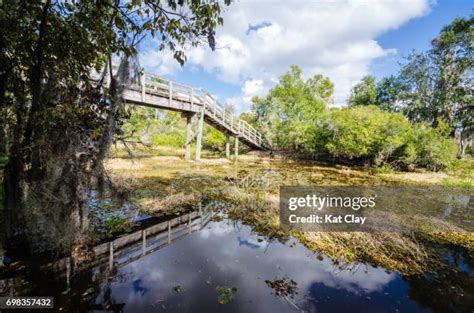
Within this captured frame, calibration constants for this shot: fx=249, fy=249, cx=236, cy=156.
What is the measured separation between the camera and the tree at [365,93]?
35.3m

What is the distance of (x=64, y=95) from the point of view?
345 centimetres

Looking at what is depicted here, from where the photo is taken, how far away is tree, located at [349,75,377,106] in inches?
1390

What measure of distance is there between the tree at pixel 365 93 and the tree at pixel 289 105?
846 centimetres

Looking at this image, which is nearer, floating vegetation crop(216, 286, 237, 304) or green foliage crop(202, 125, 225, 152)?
floating vegetation crop(216, 286, 237, 304)

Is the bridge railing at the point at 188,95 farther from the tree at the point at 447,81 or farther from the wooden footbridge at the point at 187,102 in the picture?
the tree at the point at 447,81

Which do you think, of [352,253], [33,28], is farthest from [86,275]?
[352,253]

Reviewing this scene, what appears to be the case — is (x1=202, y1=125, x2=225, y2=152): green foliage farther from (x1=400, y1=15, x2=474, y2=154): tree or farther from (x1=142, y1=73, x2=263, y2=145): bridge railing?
(x1=400, y1=15, x2=474, y2=154): tree

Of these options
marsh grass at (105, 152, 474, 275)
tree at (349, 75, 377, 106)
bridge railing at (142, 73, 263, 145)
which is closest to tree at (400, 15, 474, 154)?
tree at (349, 75, 377, 106)

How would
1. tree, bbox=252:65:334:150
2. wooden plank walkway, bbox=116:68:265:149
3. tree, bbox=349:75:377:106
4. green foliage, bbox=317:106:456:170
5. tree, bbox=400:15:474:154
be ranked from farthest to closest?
1. tree, bbox=349:75:377:106
2. tree, bbox=252:65:334:150
3. tree, bbox=400:15:474:154
4. green foliage, bbox=317:106:456:170
5. wooden plank walkway, bbox=116:68:265:149

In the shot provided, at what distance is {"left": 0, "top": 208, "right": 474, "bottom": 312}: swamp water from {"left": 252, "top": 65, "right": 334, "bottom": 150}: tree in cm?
1995

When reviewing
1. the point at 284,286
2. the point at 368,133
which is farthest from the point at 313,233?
the point at 368,133

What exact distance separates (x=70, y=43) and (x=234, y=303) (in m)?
4.30

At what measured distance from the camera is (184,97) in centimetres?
1448

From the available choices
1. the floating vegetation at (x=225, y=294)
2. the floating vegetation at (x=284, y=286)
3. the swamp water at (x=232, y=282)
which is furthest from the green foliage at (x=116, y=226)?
the floating vegetation at (x=284, y=286)
